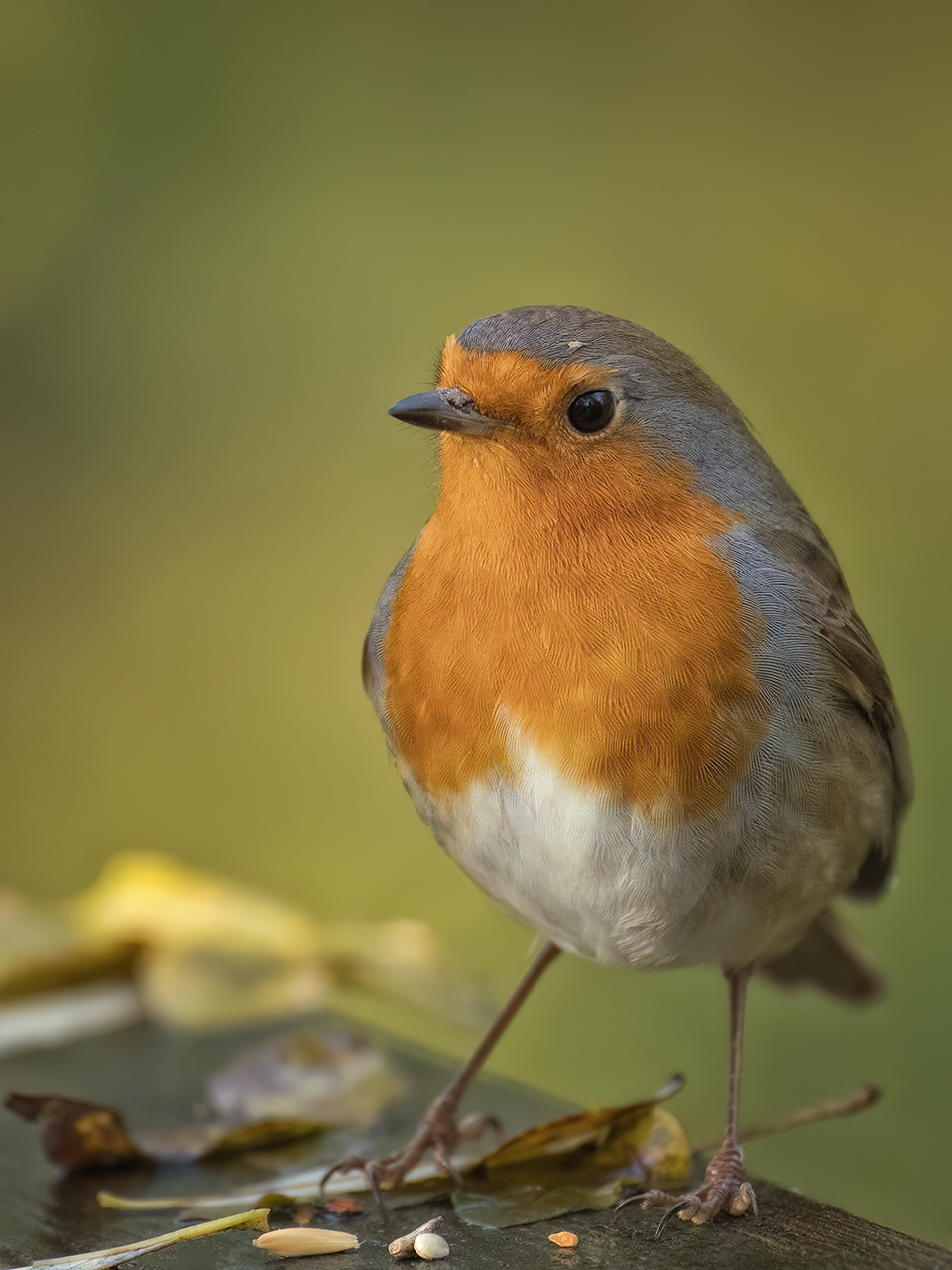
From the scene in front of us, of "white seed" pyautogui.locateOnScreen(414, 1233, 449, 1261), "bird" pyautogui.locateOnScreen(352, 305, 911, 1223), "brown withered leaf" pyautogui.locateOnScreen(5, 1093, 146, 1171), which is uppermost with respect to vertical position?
"bird" pyautogui.locateOnScreen(352, 305, 911, 1223)

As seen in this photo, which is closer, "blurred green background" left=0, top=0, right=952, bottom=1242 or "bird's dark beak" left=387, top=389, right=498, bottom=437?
"bird's dark beak" left=387, top=389, right=498, bottom=437

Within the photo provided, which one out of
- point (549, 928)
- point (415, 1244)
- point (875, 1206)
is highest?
point (549, 928)

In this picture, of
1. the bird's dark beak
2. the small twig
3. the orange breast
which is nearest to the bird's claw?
the small twig

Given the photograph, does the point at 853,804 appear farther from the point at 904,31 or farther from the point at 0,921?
the point at 904,31

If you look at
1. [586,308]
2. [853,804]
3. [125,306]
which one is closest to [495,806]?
[853,804]

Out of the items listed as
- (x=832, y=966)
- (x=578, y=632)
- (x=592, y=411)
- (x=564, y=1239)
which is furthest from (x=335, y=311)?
(x=564, y=1239)

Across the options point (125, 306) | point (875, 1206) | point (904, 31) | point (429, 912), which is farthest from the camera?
point (125, 306)

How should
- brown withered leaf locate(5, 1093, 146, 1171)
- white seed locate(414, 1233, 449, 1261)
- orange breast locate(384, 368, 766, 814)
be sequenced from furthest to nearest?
1. brown withered leaf locate(5, 1093, 146, 1171)
2. orange breast locate(384, 368, 766, 814)
3. white seed locate(414, 1233, 449, 1261)

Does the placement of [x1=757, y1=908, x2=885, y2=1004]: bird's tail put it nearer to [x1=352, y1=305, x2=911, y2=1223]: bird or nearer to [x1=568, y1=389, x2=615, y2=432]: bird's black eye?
[x1=352, y1=305, x2=911, y2=1223]: bird
